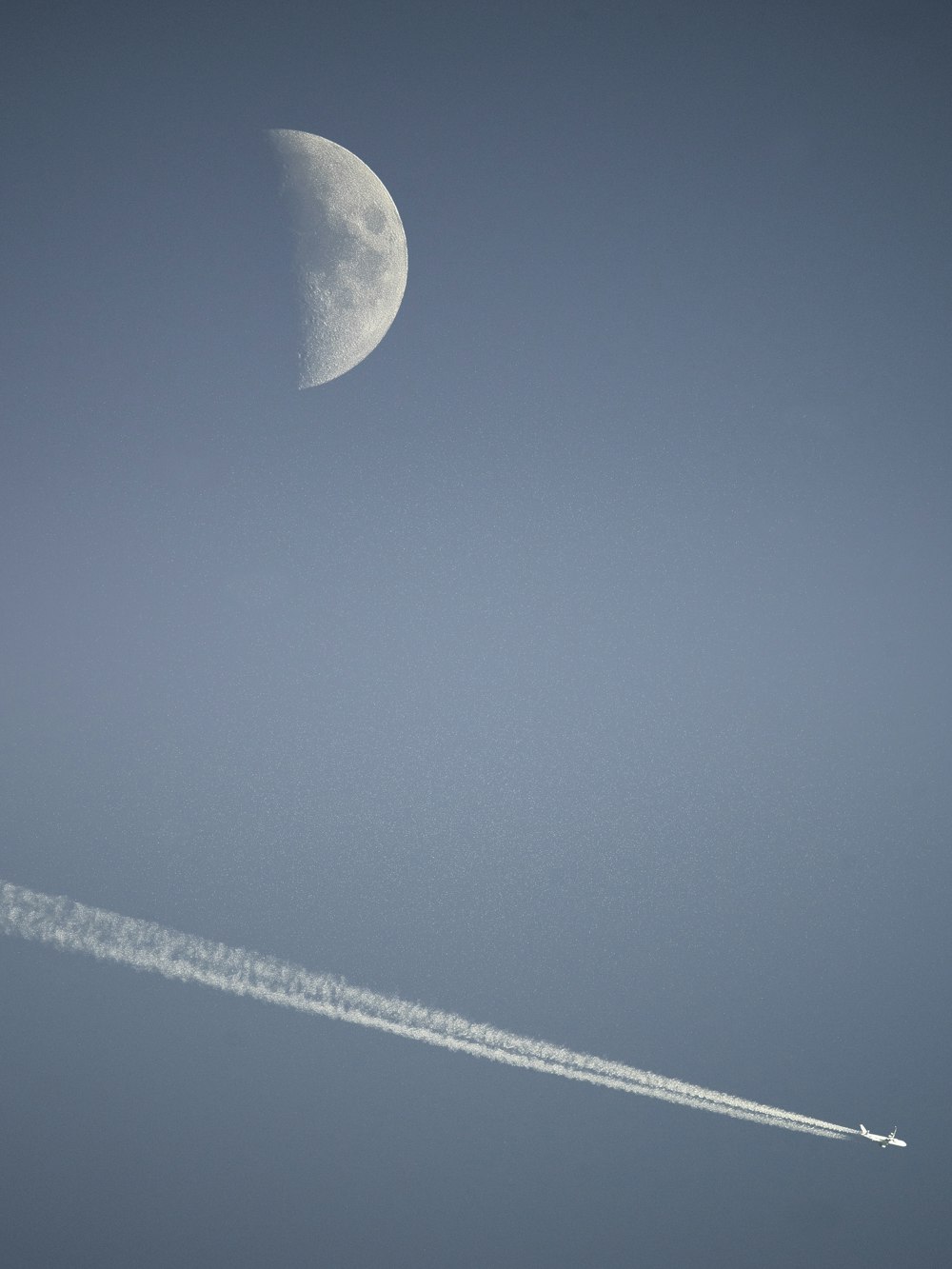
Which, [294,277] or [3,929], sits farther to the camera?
[3,929]

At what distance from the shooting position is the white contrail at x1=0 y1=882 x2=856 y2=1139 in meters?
11.3

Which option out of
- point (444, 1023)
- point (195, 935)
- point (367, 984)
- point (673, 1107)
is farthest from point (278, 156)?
point (673, 1107)

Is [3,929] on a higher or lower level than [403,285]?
lower

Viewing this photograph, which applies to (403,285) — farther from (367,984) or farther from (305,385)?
(367,984)

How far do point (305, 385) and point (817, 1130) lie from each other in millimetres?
14762

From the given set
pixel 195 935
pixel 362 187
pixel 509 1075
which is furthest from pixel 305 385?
pixel 509 1075

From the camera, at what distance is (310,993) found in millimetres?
11914

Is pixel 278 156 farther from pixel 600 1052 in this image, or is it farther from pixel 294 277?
pixel 600 1052

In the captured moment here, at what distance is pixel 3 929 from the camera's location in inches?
445

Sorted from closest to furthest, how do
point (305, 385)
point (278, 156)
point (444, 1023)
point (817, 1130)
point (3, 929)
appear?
point (278, 156)
point (305, 385)
point (3, 929)
point (444, 1023)
point (817, 1130)

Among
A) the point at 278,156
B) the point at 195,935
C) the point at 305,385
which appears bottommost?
the point at 195,935

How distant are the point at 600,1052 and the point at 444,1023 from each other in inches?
105

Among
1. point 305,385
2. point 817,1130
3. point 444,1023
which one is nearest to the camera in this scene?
point 305,385

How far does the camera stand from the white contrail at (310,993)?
1134cm
